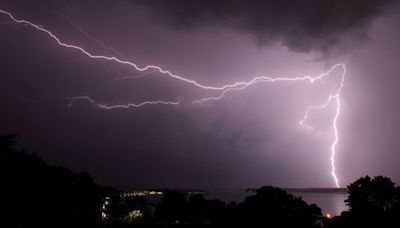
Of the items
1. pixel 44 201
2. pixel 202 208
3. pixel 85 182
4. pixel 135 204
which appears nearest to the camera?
pixel 44 201

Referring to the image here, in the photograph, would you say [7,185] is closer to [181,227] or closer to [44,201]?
[44,201]

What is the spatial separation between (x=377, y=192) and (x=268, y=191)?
7.97 m

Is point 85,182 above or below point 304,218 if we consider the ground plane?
above

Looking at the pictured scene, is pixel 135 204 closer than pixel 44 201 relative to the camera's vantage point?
No

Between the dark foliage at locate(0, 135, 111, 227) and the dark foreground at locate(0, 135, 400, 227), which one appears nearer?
the dark foliage at locate(0, 135, 111, 227)

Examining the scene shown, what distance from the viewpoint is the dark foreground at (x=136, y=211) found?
59.2 feet

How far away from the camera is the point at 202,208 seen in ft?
125

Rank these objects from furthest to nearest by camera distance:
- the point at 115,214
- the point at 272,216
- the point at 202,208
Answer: the point at 115,214 < the point at 202,208 < the point at 272,216

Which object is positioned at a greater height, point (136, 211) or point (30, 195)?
point (30, 195)

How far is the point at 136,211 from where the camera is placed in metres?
44.6

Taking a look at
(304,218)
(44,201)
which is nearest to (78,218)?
(44,201)

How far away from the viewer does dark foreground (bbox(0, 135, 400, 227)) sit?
18.0 m

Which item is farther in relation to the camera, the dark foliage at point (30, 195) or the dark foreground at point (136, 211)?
the dark foreground at point (136, 211)

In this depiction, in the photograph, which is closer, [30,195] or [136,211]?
[30,195]
